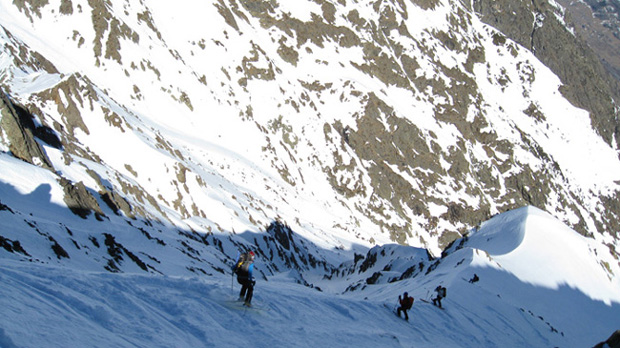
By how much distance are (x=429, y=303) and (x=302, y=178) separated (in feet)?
227

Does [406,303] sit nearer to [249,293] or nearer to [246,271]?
[249,293]

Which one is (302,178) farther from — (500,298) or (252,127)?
(500,298)

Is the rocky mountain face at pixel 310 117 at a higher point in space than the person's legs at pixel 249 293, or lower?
higher

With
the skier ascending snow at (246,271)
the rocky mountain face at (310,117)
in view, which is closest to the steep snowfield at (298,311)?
the skier ascending snow at (246,271)

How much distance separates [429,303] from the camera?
1905 centimetres

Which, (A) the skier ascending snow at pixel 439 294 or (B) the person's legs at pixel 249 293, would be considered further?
(A) the skier ascending snow at pixel 439 294

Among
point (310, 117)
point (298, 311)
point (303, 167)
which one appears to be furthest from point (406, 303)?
point (310, 117)

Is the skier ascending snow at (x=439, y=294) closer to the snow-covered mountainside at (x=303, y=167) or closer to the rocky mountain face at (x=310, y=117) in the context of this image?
the snow-covered mountainside at (x=303, y=167)

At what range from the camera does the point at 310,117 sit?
323 feet

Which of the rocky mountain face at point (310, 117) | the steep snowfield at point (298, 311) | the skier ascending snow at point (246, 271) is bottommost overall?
the steep snowfield at point (298, 311)

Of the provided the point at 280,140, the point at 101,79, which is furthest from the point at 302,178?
the point at 101,79

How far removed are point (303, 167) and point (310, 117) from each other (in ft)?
37.5

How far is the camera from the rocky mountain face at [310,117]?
41125 mm

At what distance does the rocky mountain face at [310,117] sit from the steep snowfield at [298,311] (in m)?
8.04
